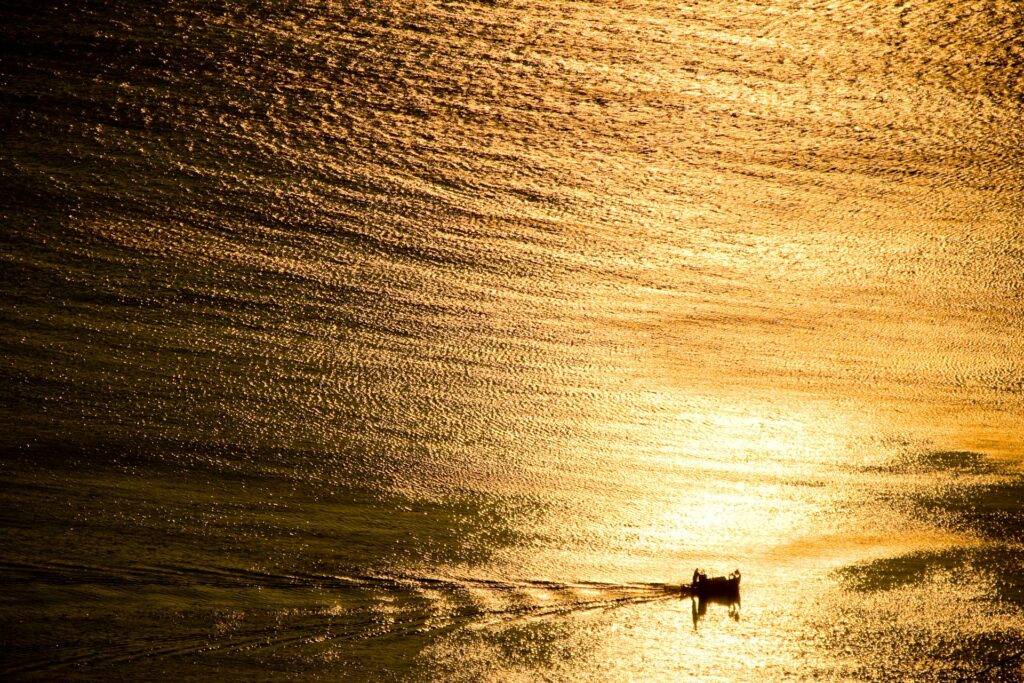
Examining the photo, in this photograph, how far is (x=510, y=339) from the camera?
5.28ft

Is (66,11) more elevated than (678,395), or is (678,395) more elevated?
(66,11)

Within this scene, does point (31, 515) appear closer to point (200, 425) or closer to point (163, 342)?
point (200, 425)

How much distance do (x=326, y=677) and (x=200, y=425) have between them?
422mm

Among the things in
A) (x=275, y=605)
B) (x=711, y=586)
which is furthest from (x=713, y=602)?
(x=275, y=605)

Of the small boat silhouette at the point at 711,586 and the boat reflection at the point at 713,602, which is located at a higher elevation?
the small boat silhouette at the point at 711,586

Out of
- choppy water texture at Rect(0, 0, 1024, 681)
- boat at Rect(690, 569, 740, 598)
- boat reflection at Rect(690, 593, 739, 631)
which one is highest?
choppy water texture at Rect(0, 0, 1024, 681)

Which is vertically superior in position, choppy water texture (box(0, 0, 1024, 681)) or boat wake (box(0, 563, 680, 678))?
choppy water texture (box(0, 0, 1024, 681))

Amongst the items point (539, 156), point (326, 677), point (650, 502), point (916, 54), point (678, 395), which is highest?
point (916, 54)

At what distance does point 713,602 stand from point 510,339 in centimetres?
50

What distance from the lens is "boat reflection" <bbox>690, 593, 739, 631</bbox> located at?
122 centimetres

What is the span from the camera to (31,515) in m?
1.22

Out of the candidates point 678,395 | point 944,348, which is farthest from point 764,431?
point 944,348

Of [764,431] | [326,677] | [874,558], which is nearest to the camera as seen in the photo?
[326,677]

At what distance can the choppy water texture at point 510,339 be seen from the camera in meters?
1.20
